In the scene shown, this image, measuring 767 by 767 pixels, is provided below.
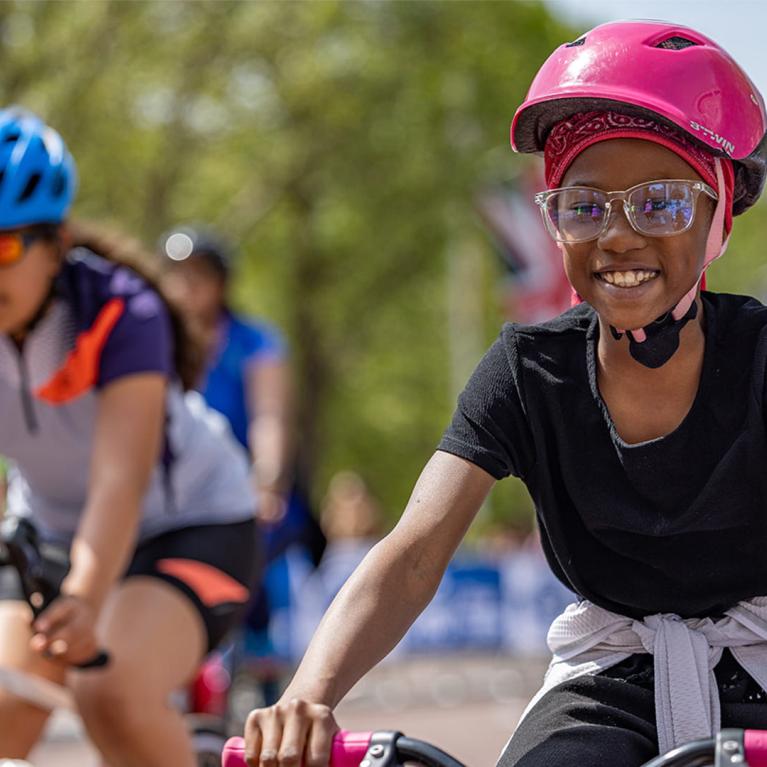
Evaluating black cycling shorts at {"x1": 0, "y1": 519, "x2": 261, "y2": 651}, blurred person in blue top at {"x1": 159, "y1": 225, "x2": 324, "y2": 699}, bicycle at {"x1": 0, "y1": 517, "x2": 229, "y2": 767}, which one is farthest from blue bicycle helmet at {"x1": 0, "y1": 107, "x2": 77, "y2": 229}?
blurred person in blue top at {"x1": 159, "y1": 225, "x2": 324, "y2": 699}

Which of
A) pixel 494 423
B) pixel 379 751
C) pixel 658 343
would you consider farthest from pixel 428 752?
pixel 658 343

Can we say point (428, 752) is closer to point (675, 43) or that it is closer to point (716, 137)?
point (716, 137)

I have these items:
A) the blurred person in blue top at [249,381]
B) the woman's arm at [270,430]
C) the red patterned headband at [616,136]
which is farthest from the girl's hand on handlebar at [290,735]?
the woman's arm at [270,430]

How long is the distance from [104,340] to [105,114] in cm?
2063

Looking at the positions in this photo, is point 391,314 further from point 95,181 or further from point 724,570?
point 724,570

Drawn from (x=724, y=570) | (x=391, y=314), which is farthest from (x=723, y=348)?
(x=391, y=314)

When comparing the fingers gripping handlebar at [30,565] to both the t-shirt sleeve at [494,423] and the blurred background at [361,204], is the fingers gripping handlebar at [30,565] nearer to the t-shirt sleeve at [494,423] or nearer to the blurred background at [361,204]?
the t-shirt sleeve at [494,423]

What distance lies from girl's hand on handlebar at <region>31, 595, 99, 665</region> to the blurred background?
301 inches

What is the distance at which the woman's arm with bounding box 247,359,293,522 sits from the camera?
803cm

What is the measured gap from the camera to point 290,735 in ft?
8.93

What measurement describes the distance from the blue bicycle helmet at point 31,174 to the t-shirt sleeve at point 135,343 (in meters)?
0.34

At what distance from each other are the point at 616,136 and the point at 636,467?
652 millimetres

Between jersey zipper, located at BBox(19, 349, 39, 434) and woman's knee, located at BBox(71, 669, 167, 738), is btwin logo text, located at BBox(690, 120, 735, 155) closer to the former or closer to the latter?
woman's knee, located at BBox(71, 669, 167, 738)

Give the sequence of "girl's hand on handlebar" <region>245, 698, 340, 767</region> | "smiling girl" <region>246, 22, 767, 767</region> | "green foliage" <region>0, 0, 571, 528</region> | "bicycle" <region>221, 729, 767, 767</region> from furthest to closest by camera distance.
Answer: "green foliage" <region>0, 0, 571, 528</region>
"smiling girl" <region>246, 22, 767, 767</region>
"girl's hand on handlebar" <region>245, 698, 340, 767</region>
"bicycle" <region>221, 729, 767, 767</region>
